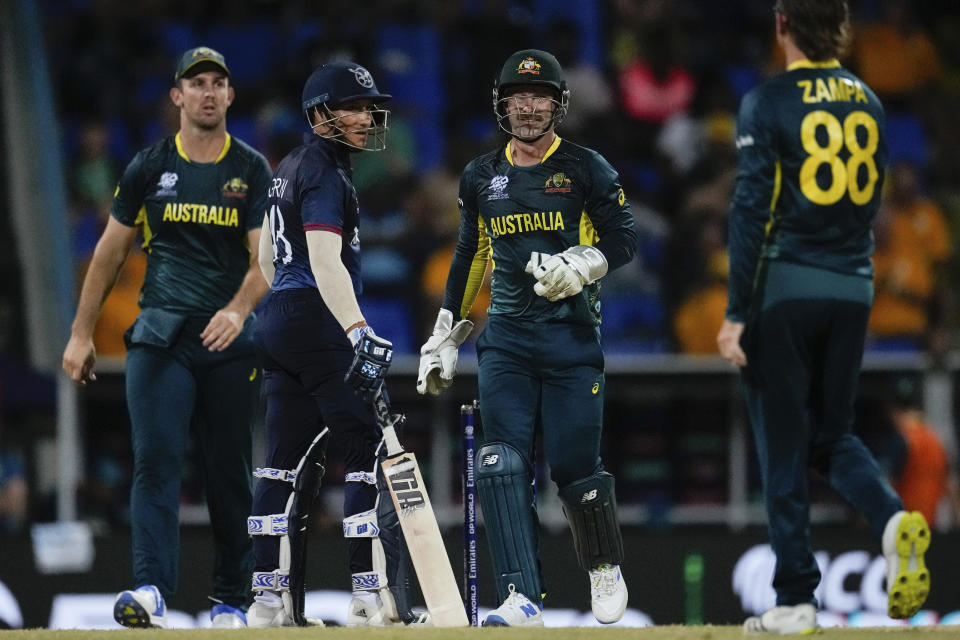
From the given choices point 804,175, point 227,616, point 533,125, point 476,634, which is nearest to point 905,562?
point 804,175

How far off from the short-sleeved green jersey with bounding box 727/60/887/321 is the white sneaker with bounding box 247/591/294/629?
2433mm

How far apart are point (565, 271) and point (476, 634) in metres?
1.47

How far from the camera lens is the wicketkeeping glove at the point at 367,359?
5.98m

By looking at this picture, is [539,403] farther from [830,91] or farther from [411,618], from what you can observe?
[830,91]

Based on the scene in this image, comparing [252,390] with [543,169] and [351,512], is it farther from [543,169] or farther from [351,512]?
[543,169]

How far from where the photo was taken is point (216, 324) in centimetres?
674

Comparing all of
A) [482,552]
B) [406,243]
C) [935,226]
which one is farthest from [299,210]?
[935,226]

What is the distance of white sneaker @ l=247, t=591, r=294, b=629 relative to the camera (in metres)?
6.53

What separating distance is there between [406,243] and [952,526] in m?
4.50

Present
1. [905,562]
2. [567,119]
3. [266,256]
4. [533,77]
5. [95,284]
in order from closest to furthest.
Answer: [905,562] < [533,77] < [266,256] < [95,284] < [567,119]

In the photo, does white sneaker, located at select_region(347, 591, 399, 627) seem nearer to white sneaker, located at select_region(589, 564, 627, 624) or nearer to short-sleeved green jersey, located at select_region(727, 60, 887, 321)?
white sneaker, located at select_region(589, 564, 627, 624)

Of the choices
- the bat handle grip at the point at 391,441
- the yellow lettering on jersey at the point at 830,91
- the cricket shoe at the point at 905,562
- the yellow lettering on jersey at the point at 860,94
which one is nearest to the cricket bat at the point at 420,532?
the bat handle grip at the point at 391,441

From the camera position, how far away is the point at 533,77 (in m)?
6.23

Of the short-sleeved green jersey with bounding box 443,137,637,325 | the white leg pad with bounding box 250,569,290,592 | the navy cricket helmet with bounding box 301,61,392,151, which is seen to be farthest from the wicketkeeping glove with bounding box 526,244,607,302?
the white leg pad with bounding box 250,569,290,592
